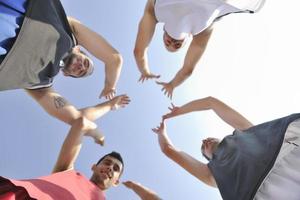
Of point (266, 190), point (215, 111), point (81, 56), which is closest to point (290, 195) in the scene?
point (266, 190)

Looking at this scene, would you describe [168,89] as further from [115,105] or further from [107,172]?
[107,172]

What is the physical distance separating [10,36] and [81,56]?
0.99 meters

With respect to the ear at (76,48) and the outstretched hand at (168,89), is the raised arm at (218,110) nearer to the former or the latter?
the outstretched hand at (168,89)

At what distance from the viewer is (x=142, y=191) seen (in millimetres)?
3859

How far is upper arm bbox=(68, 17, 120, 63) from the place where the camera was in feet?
10.7

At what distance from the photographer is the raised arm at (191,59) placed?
3875mm

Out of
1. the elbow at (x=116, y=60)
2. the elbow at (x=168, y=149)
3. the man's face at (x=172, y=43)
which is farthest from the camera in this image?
the elbow at (x=168, y=149)

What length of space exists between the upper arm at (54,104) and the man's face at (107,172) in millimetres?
603

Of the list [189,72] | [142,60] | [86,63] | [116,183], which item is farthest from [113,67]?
[116,183]

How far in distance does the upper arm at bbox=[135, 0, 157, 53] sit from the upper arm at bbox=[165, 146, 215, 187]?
Result: 1.20 m

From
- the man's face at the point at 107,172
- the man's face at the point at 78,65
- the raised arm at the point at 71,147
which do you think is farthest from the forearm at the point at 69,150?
the man's face at the point at 78,65

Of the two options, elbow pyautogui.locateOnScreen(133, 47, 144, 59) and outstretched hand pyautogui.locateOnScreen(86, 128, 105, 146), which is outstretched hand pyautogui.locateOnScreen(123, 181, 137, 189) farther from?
elbow pyautogui.locateOnScreen(133, 47, 144, 59)

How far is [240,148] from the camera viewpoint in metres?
2.79

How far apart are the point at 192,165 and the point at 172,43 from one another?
1.25m
